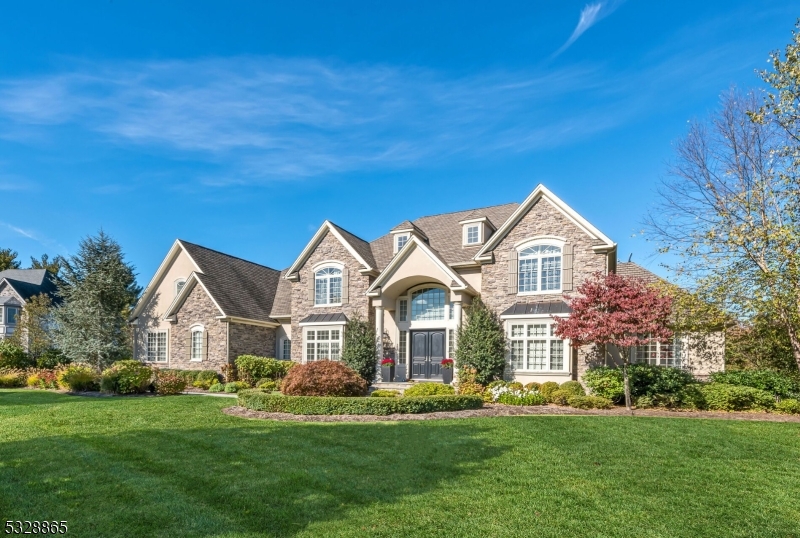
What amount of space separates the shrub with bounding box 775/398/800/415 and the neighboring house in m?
49.2

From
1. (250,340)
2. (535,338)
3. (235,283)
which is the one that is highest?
(235,283)

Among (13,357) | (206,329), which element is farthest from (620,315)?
(13,357)

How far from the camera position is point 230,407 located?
14523 millimetres

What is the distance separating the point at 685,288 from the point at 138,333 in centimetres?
2777

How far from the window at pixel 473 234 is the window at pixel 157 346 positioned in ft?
58.5

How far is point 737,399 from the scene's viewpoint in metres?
14.4

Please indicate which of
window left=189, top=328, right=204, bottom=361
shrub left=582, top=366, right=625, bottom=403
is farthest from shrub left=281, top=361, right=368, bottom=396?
window left=189, top=328, right=204, bottom=361

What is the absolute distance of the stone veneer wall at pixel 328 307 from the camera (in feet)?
74.0

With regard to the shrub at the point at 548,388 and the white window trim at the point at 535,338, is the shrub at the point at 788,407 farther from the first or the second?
the shrub at the point at 548,388

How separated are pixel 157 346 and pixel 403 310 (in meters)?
14.7

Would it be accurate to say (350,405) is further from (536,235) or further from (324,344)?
(536,235)

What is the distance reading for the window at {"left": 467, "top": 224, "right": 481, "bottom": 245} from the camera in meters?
21.9

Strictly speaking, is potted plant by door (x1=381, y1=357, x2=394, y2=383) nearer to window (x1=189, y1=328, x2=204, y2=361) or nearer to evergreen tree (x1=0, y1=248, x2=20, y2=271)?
window (x1=189, y1=328, x2=204, y2=361)

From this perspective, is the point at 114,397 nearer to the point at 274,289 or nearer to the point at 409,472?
the point at 274,289
